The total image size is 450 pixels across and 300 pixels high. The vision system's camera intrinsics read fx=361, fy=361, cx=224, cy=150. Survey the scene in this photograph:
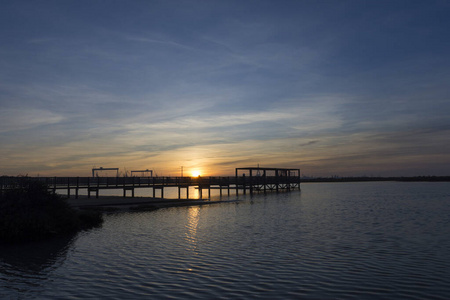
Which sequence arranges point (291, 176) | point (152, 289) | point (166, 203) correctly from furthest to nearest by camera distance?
point (291, 176)
point (166, 203)
point (152, 289)

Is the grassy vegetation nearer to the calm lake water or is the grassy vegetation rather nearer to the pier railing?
the pier railing

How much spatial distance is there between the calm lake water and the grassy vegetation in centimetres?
177

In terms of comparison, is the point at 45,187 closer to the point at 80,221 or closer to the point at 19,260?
the point at 80,221

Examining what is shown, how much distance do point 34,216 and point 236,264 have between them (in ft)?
45.5

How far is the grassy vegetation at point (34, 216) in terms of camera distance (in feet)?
69.5

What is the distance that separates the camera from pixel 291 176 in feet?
326

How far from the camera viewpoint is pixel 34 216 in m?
21.8

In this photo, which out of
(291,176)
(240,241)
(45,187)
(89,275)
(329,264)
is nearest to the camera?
(89,275)

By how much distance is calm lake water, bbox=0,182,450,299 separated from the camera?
11.5 m

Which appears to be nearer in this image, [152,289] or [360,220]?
[152,289]

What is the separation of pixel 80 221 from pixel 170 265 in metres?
13.8

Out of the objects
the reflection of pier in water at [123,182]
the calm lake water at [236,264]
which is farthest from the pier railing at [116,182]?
the calm lake water at [236,264]

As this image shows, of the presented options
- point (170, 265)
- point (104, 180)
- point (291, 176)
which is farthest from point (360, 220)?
point (291, 176)

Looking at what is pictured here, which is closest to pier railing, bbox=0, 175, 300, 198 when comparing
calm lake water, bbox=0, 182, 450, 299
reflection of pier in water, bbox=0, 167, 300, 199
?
reflection of pier in water, bbox=0, 167, 300, 199
